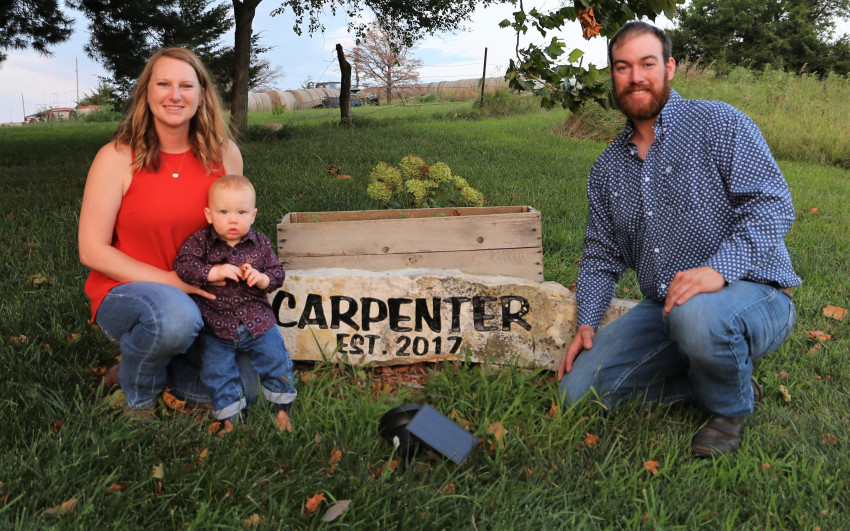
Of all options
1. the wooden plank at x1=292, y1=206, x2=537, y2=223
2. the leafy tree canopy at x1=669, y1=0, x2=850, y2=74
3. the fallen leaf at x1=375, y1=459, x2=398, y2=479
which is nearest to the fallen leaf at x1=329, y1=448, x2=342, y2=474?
the fallen leaf at x1=375, y1=459, x2=398, y2=479

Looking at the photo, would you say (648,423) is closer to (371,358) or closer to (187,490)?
(371,358)

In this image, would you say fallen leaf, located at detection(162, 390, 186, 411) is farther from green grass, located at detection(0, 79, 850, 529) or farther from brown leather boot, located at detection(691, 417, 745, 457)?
brown leather boot, located at detection(691, 417, 745, 457)

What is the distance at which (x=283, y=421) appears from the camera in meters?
2.78

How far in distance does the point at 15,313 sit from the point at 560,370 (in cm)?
298

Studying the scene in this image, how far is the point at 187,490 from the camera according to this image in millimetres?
2236

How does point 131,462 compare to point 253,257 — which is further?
point 253,257

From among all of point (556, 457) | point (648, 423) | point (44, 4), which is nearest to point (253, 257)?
point (556, 457)

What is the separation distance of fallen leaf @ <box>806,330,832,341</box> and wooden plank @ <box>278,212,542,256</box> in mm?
1706

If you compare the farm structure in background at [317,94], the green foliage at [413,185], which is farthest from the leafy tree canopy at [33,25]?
the farm structure in background at [317,94]

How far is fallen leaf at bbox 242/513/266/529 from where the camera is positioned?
6.84ft

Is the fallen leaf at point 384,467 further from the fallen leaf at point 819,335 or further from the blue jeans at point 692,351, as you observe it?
the fallen leaf at point 819,335

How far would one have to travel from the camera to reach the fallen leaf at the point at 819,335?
3.89 metres

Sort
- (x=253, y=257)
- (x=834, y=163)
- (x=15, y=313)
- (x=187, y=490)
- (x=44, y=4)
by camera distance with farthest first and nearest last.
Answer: (x=834, y=163) < (x=44, y=4) < (x=15, y=313) < (x=253, y=257) < (x=187, y=490)

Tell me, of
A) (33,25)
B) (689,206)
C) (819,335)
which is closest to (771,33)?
(33,25)
